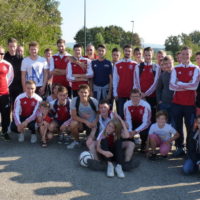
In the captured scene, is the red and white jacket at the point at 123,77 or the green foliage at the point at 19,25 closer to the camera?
the red and white jacket at the point at 123,77

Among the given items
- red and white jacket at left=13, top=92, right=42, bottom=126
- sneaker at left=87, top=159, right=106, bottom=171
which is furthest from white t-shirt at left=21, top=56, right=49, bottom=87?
sneaker at left=87, top=159, right=106, bottom=171

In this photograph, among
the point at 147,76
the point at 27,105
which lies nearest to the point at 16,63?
the point at 27,105

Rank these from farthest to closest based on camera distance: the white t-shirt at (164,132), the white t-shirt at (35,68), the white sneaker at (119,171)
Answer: the white t-shirt at (35,68) → the white t-shirt at (164,132) → the white sneaker at (119,171)

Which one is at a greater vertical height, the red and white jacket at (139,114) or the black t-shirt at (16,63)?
the black t-shirt at (16,63)

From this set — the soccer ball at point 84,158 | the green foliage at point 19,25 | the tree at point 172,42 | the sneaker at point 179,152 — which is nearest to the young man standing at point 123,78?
the sneaker at point 179,152

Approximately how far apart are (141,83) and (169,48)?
249 feet

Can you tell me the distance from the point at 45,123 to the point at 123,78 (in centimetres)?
204

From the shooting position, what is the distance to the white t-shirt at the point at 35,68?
21.5 feet

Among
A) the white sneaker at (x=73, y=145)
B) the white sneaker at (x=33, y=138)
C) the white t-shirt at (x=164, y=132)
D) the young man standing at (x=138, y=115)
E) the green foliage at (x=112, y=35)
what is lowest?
the white sneaker at (x=73, y=145)

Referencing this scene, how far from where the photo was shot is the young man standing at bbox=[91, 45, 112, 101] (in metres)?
6.63

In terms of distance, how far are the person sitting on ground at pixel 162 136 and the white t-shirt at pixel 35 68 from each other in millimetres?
2963

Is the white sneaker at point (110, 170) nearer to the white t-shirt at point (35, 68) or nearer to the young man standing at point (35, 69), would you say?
the young man standing at point (35, 69)

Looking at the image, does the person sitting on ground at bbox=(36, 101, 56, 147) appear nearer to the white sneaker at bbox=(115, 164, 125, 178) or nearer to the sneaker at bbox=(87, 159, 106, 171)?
the sneaker at bbox=(87, 159, 106, 171)

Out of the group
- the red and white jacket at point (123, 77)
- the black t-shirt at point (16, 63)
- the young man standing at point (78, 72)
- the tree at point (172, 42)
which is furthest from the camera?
the tree at point (172, 42)
